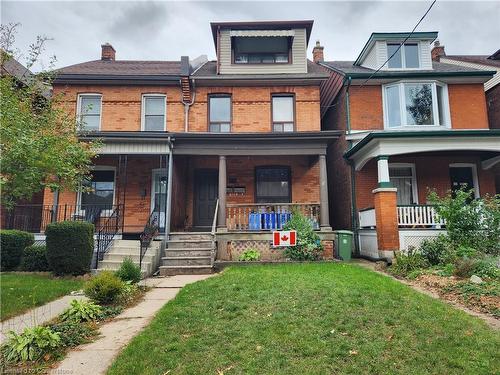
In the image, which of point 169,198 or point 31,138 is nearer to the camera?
point 31,138

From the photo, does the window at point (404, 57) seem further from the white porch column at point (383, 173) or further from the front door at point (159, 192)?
the front door at point (159, 192)

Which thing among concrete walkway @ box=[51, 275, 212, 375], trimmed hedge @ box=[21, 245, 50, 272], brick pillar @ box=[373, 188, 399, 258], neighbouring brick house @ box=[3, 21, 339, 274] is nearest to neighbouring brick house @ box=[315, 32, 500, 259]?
neighbouring brick house @ box=[3, 21, 339, 274]

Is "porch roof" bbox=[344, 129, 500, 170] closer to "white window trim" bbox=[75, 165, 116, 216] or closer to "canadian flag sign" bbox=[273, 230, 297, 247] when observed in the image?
"canadian flag sign" bbox=[273, 230, 297, 247]

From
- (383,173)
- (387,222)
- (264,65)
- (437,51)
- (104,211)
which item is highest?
(437,51)

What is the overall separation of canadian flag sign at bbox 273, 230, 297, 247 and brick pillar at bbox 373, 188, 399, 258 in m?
2.60

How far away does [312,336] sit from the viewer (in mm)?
3889

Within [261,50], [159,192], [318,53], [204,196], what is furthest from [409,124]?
[159,192]

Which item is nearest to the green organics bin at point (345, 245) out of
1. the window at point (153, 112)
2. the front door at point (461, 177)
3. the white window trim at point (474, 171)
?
the front door at point (461, 177)

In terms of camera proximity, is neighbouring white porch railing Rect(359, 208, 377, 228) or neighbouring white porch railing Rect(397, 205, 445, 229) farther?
neighbouring white porch railing Rect(359, 208, 377, 228)

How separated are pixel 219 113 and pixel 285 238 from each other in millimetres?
6158

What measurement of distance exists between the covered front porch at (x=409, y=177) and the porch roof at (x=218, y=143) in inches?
66.4

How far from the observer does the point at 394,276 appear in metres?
7.96

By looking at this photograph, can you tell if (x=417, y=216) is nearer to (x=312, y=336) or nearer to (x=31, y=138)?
(x=312, y=336)

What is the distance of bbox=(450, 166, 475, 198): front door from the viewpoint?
1271 centimetres
